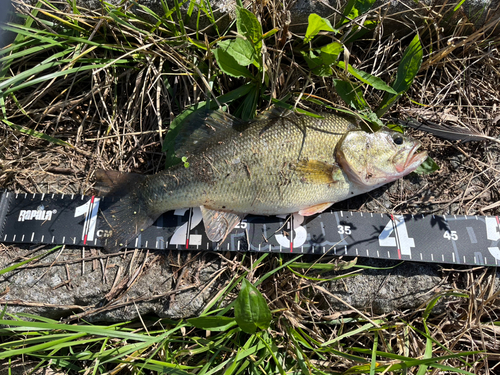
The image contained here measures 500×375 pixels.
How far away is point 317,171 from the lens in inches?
113

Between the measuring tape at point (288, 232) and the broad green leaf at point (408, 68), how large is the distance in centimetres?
127

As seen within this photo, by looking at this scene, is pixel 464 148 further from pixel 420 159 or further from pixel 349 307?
pixel 349 307

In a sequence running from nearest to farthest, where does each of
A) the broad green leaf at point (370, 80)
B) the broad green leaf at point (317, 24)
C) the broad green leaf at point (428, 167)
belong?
the broad green leaf at point (317, 24), the broad green leaf at point (370, 80), the broad green leaf at point (428, 167)

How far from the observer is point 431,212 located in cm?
318

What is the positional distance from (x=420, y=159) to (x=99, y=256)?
3347mm

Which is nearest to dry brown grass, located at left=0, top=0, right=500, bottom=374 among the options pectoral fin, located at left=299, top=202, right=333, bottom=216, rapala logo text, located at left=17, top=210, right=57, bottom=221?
rapala logo text, located at left=17, top=210, right=57, bottom=221

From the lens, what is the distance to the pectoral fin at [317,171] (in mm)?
2857

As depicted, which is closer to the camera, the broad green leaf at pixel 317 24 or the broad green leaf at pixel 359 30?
the broad green leaf at pixel 317 24

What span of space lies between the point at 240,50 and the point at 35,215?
268 cm

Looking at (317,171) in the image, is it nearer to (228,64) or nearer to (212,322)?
(228,64)

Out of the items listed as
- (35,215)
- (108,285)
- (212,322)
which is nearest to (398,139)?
(212,322)

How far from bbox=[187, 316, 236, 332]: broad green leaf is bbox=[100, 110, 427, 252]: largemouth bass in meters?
0.74

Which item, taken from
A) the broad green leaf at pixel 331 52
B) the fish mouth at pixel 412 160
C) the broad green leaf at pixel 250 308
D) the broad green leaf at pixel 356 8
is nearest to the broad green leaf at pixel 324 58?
the broad green leaf at pixel 331 52

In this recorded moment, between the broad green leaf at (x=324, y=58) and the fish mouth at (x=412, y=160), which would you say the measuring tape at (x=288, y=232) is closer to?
the fish mouth at (x=412, y=160)
